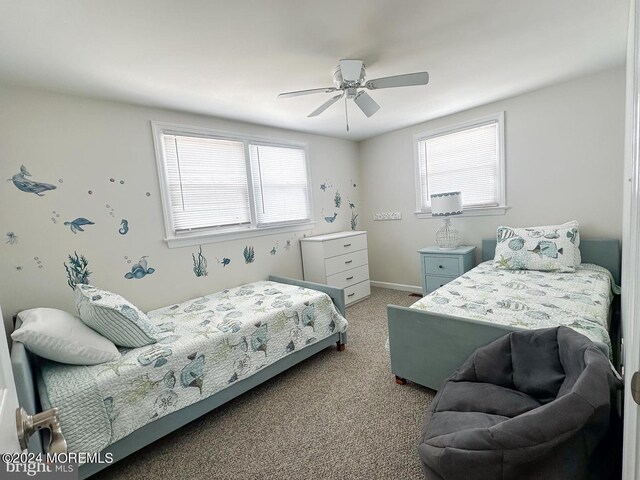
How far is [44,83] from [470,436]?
3.14 m

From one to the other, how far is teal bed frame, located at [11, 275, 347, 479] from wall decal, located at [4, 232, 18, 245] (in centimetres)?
83

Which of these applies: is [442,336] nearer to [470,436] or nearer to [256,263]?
[470,436]

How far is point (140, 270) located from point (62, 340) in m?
1.02

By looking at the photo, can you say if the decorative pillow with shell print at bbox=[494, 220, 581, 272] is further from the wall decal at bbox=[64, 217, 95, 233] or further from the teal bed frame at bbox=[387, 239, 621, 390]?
the wall decal at bbox=[64, 217, 95, 233]

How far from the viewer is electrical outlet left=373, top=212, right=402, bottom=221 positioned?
13.6 ft

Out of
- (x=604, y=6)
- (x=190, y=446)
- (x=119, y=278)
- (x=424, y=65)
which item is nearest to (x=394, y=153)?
(x=424, y=65)

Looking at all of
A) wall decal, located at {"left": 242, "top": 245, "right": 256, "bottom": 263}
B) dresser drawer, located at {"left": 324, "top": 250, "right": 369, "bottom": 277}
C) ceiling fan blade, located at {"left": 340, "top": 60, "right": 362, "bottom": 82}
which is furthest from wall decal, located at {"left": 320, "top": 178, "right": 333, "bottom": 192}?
ceiling fan blade, located at {"left": 340, "top": 60, "right": 362, "bottom": 82}

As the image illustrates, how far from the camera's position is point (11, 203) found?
1.99m

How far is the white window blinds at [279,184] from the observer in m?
3.35

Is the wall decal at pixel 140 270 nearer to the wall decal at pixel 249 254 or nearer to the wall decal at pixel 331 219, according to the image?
the wall decal at pixel 249 254

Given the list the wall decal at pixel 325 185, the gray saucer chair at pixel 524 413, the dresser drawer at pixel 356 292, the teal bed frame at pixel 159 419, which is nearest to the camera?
the gray saucer chair at pixel 524 413

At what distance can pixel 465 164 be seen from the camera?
348 centimetres

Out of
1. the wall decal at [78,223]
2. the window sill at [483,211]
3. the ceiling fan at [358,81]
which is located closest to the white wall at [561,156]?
the window sill at [483,211]

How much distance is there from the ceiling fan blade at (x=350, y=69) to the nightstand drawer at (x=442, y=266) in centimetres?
218
